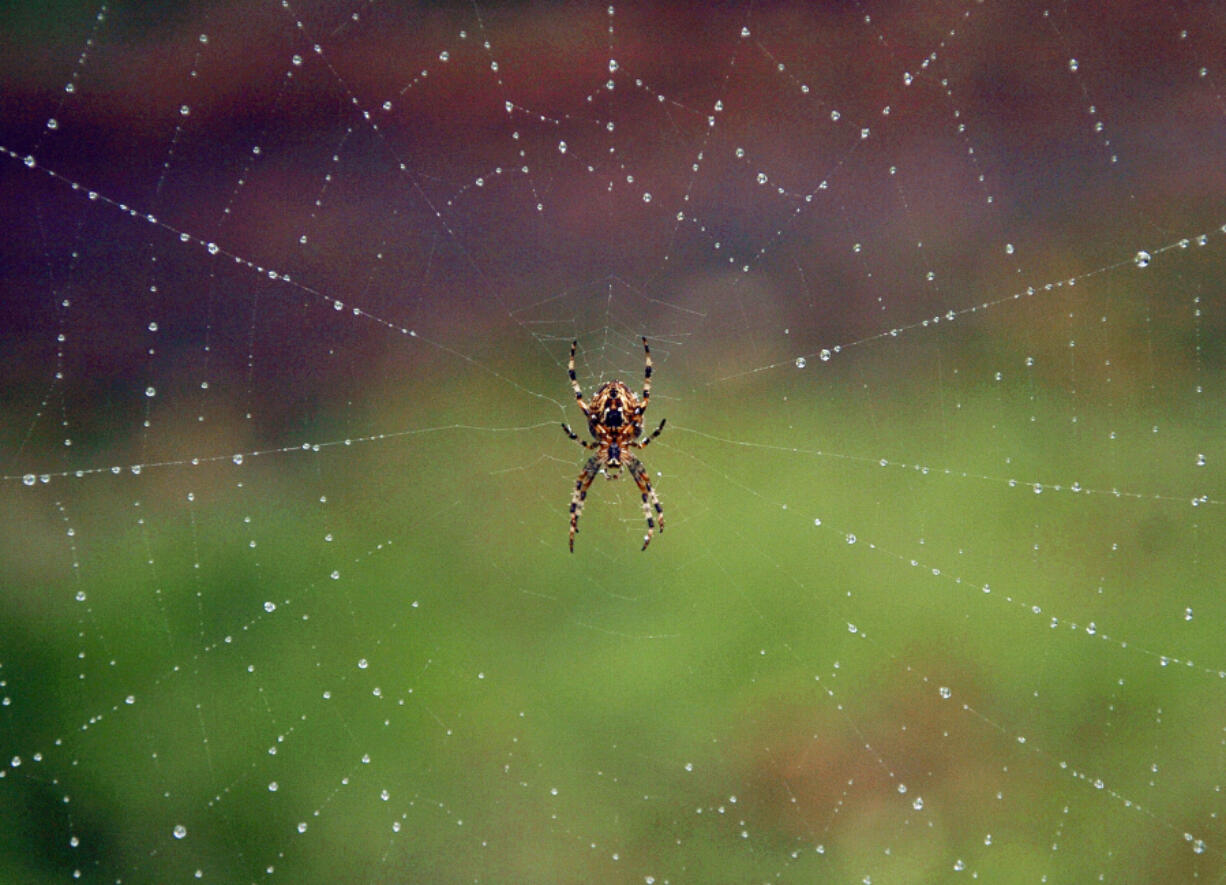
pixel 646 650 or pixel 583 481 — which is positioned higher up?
pixel 583 481

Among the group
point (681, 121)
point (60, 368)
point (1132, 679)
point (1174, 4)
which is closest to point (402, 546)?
point (60, 368)

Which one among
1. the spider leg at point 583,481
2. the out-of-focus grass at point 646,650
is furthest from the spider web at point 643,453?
the spider leg at point 583,481

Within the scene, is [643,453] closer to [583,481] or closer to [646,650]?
[646,650]

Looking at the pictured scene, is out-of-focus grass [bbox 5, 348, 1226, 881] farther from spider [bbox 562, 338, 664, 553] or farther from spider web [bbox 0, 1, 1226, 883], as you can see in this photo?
spider [bbox 562, 338, 664, 553]

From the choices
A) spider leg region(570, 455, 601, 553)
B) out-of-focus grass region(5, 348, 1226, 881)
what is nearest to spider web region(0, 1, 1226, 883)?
out-of-focus grass region(5, 348, 1226, 881)

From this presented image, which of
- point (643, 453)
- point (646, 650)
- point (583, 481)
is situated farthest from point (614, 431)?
point (646, 650)

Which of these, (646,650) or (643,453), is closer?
(646,650)

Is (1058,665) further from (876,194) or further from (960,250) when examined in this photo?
(876,194)

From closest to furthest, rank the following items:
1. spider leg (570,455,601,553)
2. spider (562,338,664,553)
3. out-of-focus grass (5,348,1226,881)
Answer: spider (562,338,664,553) → spider leg (570,455,601,553) → out-of-focus grass (5,348,1226,881)
